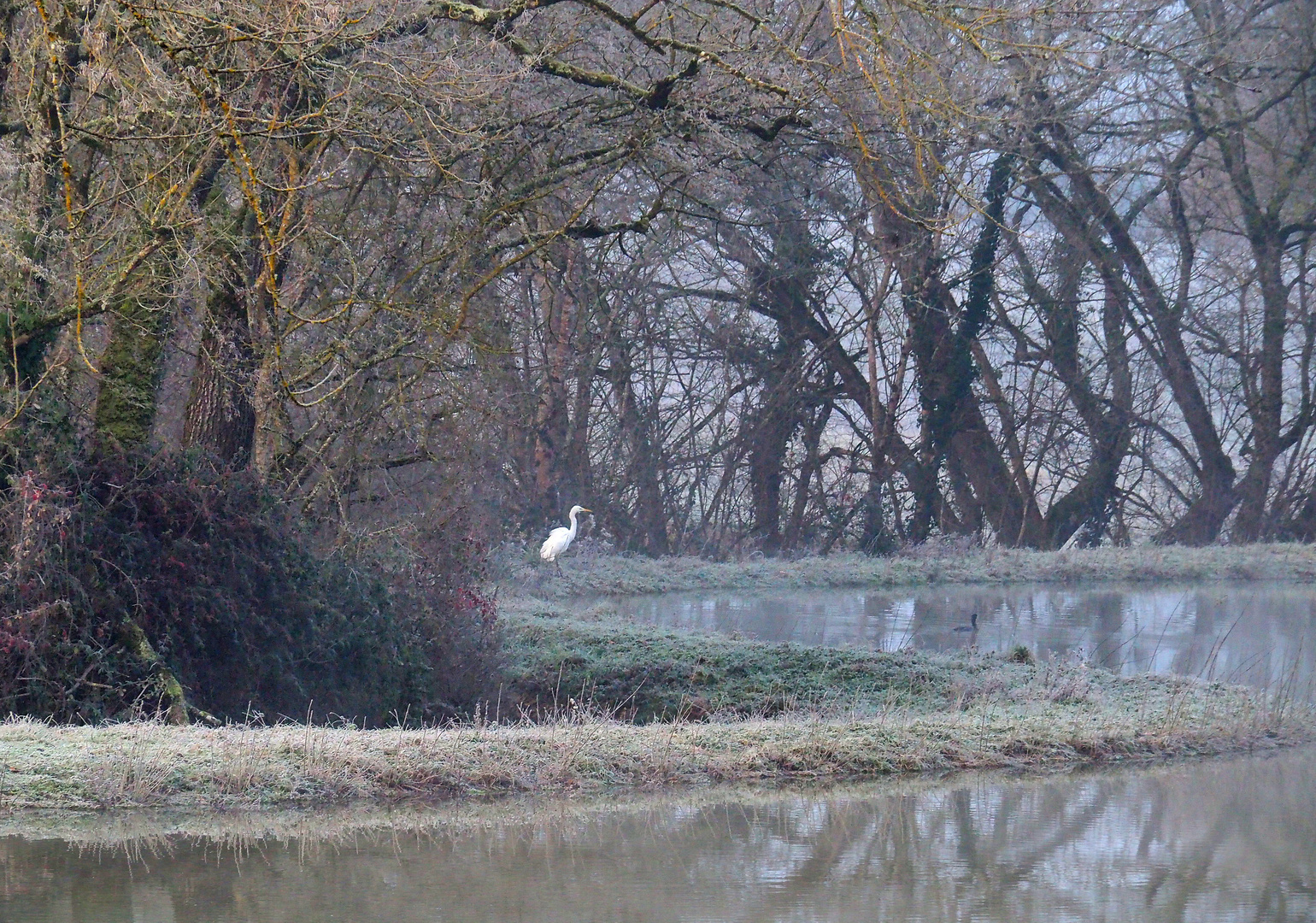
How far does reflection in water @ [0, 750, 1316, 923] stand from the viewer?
16.9 ft

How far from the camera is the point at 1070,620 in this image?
16.3 meters

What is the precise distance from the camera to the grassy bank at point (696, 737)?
679 centimetres

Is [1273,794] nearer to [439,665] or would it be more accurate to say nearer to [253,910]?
[253,910]

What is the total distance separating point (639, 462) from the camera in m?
25.1

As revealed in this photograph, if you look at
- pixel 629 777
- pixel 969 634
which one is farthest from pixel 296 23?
pixel 969 634

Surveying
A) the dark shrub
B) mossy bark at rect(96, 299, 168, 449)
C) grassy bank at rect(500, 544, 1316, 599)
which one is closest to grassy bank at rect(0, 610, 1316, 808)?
the dark shrub

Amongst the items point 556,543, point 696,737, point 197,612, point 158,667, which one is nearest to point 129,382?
point 197,612

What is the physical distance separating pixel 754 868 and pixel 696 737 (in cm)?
227

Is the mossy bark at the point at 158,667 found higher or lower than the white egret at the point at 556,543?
lower

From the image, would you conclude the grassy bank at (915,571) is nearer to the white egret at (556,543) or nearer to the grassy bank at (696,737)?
the white egret at (556,543)

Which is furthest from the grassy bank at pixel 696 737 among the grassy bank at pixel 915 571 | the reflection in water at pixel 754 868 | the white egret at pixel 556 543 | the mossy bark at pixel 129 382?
the grassy bank at pixel 915 571

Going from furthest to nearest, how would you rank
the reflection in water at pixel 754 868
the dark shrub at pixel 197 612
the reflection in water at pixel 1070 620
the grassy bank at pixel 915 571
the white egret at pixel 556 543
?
the grassy bank at pixel 915 571, the white egret at pixel 556 543, the reflection in water at pixel 1070 620, the dark shrub at pixel 197 612, the reflection in water at pixel 754 868

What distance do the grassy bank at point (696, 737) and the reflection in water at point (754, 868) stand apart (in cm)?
61

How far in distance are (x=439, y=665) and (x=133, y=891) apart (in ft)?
20.8
